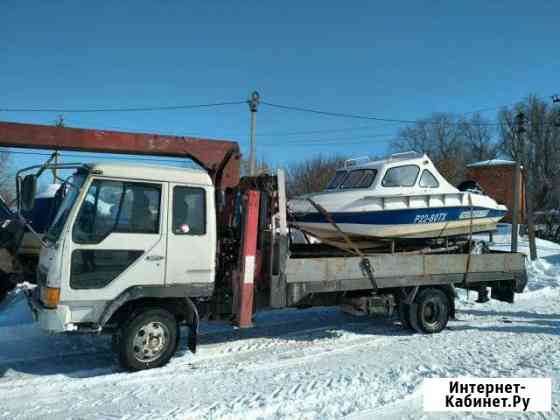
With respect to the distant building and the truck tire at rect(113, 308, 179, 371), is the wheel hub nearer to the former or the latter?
the truck tire at rect(113, 308, 179, 371)

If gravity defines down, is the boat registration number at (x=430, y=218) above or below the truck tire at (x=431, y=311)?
above

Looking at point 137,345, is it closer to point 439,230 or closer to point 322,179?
point 439,230

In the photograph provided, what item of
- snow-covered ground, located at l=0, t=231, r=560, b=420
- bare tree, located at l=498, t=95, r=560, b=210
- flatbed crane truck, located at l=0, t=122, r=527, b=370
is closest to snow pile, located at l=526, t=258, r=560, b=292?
snow-covered ground, located at l=0, t=231, r=560, b=420

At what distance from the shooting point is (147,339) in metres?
5.45

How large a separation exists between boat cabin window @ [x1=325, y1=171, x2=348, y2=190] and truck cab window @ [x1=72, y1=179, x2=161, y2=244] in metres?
4.40

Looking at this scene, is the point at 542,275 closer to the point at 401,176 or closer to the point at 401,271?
the point at 401,176

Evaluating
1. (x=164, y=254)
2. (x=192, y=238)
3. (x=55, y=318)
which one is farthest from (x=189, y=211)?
(x=55, y=318)

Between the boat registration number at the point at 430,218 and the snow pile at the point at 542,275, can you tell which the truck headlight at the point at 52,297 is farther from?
the snow pile at the point at 542,275

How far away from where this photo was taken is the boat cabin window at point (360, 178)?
8.30m

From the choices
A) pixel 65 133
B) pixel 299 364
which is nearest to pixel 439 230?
pixel 299 364

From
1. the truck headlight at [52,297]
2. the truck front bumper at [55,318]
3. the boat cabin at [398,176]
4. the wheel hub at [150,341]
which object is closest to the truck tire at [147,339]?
the wheel hub at [150,341]

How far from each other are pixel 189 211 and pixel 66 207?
1362mm

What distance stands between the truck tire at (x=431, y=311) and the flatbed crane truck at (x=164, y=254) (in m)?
0.63

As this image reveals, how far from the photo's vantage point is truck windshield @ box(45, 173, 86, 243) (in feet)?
16.8
